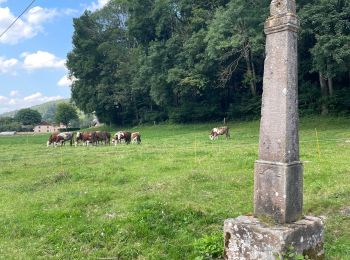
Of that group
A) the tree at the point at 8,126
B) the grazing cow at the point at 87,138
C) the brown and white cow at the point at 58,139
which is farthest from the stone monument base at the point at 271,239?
the tree at the point at 8,126

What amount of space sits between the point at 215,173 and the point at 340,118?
23378 millimetres

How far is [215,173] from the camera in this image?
13.2 m

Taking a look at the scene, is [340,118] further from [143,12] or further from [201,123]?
[143,12]

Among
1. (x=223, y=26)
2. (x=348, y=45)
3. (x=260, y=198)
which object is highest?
(x=223, y=26)

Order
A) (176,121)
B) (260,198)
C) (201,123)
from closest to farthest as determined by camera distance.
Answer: (260,198), (201,123), (176,121)

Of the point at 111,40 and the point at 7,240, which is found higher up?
the point at 111,40

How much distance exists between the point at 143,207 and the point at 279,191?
13.4 feet

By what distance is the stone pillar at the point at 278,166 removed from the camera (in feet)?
18.4

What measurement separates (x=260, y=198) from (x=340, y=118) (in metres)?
29.9

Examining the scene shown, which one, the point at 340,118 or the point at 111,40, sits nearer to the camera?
the point at 340,118

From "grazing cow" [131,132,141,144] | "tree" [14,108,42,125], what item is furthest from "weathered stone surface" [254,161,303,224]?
"tree" [14,108,42,125]

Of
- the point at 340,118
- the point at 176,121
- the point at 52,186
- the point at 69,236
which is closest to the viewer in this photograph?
the point at 69,236

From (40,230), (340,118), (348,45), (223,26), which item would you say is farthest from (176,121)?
(40,230)

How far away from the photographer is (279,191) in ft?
18.5
